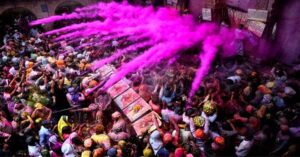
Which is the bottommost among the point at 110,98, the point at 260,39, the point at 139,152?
the point at 139,152

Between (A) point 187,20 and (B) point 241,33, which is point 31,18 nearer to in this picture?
(A) point 187,20

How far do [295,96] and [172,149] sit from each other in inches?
141

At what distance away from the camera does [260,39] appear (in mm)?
10102

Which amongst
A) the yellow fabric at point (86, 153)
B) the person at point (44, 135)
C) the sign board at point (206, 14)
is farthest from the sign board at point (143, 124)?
the sign board at point (206, 14)

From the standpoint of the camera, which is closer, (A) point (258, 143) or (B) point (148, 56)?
(A) point (258, 143)

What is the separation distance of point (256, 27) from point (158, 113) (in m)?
5.09

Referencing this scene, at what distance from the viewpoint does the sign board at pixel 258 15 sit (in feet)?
31.9

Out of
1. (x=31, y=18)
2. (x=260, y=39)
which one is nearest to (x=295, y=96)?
(x=260, y=39)

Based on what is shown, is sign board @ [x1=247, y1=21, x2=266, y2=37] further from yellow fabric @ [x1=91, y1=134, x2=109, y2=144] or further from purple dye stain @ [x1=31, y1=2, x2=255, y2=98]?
yellow fabric @ [x1=91, y1=134, x2=109, y2=144]

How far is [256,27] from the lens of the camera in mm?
10070

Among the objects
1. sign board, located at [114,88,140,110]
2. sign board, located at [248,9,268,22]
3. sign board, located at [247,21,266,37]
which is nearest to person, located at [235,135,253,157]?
sign board, located at [114,88,140,110]

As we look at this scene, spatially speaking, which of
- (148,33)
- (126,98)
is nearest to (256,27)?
(126,98)

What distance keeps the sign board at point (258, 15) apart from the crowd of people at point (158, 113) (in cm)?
154

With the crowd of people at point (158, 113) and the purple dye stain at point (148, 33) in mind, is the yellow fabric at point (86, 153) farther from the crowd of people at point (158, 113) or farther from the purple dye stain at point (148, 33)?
the purple dye stain at point (148, 33)
